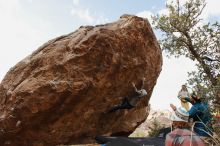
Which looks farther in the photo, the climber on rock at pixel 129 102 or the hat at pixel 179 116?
the climber on rock at pixel 129 102

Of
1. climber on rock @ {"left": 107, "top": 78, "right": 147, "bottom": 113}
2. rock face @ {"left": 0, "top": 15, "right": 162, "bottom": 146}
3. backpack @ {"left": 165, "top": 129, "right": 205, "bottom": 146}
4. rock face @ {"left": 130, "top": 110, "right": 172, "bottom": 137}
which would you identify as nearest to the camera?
backpack @ {"left": 165, "top": 129, "right": 205, "bottom": 146}

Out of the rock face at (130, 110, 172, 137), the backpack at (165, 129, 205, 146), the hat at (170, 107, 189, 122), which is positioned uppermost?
the hat at (170, 107, 189, 122)

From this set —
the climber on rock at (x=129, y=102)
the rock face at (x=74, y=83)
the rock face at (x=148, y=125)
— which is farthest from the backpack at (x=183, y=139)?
the rock face at (x=148, y=125)

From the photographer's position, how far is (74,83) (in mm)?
15242

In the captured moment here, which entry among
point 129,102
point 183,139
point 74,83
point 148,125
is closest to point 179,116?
point 183,139

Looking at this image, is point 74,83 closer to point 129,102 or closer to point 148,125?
point 129,102

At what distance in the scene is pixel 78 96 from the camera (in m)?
15.6

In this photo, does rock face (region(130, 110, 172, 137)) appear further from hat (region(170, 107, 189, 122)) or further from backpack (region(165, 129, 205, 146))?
backpack (region(165, 129, 205, 146))

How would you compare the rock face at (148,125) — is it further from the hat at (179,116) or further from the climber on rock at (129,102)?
the hat at (179,116)

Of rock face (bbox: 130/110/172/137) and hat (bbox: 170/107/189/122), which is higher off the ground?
hat (bbox: 170/107/189/122)

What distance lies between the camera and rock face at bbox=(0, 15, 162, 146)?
1522cm

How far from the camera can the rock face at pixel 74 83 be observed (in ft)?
49.9

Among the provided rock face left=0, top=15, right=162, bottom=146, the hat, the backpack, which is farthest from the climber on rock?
the backpack

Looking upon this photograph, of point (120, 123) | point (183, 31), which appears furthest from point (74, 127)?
point (183, 31)
